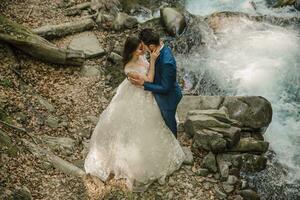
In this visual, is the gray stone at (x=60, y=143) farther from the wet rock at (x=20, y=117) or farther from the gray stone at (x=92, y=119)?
the gray stone at (x=92, y=119)

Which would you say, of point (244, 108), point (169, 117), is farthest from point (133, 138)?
point (244, 108)

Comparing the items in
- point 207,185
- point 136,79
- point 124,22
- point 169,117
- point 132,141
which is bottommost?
point 207,185

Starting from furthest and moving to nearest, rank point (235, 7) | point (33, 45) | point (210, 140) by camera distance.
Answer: point (235, 7), point (33, 45), point (210, 140)

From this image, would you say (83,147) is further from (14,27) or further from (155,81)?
(14,27)

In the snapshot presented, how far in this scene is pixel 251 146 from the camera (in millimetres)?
8805

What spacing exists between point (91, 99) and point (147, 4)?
5775 mm

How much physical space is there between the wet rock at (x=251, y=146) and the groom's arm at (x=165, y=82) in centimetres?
284

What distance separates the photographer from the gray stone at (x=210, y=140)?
8.46m

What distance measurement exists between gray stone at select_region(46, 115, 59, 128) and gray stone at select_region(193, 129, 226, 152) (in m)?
2.76

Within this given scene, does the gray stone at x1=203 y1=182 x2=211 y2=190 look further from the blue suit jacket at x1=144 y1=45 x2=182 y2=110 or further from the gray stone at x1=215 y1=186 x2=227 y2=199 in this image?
the blue suit jacket at x1=144 y1=45 x2=182 y2=110

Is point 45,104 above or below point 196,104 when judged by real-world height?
above

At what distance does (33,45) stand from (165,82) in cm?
492

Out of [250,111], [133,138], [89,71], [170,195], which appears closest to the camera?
[133,138]

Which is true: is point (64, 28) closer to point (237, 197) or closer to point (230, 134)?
point (230, 134)
